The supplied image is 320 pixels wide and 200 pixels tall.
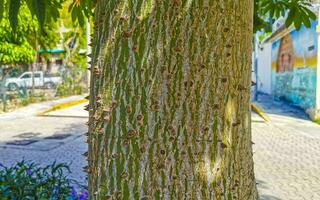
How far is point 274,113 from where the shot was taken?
14227 mm

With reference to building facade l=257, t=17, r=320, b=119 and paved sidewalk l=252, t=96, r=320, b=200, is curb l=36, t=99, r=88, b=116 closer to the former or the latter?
paved sidewalk l=252, t=96, r=320, b=200

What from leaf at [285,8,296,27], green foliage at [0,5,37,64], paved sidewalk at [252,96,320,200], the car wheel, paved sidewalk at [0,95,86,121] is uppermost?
green foliage at [0,5,37,64]

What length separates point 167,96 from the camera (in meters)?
1.65

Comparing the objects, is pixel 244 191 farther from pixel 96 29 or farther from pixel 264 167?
pixel 264 167

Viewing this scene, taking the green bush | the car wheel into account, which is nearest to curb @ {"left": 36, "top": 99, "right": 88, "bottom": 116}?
the car wheel

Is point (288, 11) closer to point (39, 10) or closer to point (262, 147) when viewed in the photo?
point (39, 10)

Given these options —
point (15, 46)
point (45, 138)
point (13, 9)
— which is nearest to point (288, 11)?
point (13, 9)

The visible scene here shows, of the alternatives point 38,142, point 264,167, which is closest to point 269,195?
point 264,167

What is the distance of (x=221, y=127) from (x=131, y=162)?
41cm

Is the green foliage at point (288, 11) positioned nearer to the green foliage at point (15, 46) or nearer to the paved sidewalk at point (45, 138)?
the paved sidewalk at point (45, 138)

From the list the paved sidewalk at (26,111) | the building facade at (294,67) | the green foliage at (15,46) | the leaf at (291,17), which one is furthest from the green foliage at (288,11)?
the green foliage at (15,46)

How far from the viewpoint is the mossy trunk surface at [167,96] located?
1.63 m

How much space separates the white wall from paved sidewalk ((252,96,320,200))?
10376mm

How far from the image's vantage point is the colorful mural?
13.2 metres
